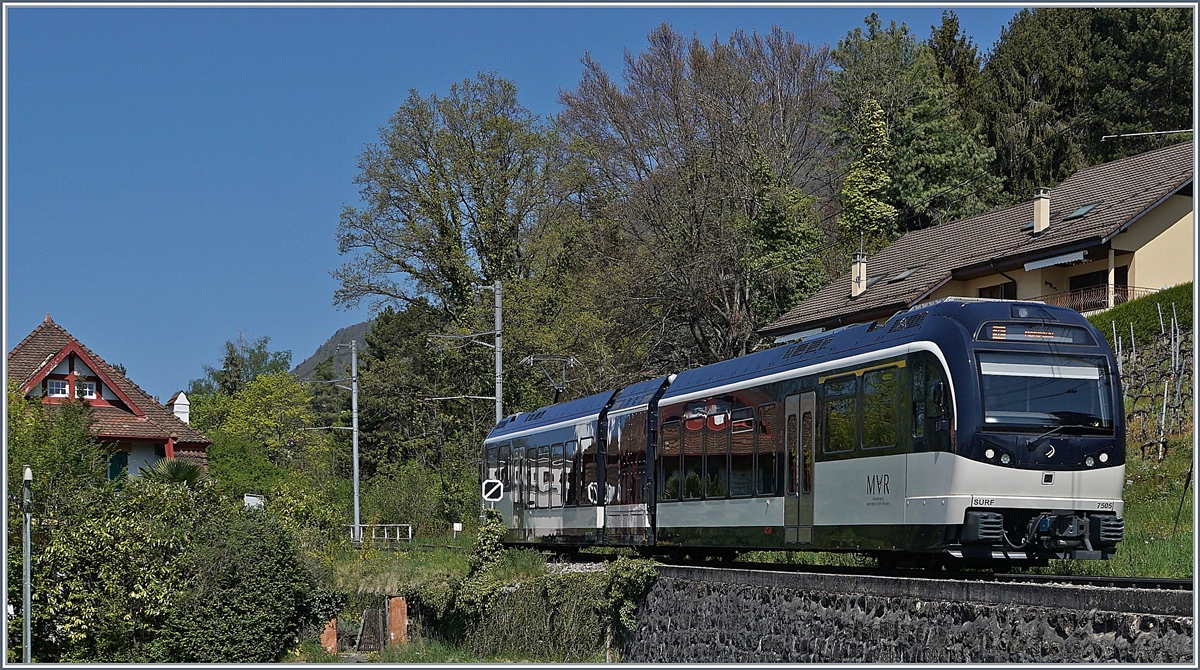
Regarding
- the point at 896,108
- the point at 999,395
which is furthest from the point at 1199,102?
the point at 896,108

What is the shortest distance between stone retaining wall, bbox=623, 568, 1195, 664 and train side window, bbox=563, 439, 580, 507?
169 inches

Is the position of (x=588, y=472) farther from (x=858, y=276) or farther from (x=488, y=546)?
(x=858, y=276)

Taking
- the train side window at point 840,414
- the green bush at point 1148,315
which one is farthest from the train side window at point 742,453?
the green bush at point 1148,315

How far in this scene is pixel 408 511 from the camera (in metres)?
46.5

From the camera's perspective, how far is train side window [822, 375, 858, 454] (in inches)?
600

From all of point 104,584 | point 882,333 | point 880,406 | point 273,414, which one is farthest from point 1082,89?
point 273,414

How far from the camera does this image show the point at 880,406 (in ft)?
48.4

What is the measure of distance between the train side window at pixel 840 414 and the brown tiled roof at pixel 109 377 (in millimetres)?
32759

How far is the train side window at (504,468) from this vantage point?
2831cm

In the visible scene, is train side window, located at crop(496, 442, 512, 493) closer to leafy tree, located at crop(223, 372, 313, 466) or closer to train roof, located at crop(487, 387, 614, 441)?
train roof, located at crop(487, 387, 614, 441)

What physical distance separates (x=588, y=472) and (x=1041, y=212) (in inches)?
Answer: 834

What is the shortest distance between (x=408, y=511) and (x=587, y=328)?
A: 856 centimetres

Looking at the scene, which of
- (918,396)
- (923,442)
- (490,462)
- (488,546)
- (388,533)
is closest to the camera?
(923,442)

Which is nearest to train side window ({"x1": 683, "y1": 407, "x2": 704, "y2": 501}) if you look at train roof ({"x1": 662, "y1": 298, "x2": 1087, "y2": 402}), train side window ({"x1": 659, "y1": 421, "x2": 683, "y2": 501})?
train side window ({"x1": 659, "y1": 421, "x2": 683, "y2": 501})
